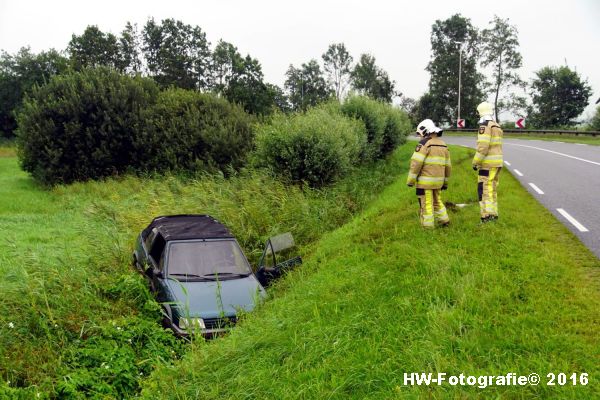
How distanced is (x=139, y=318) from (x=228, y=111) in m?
17.7

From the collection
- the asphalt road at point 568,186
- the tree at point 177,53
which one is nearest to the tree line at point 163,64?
the tree at point 177,53

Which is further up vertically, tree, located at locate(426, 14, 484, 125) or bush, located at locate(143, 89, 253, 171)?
tree, located at locate(426, 14, 484, 125)

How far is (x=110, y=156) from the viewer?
23047mm

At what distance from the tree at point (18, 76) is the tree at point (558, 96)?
63686 mm

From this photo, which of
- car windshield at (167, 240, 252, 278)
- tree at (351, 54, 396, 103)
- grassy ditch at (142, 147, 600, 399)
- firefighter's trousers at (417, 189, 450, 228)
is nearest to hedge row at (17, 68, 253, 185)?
car windshield at (167, 240, 252, 278)

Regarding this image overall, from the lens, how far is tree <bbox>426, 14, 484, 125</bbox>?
64.6 metres

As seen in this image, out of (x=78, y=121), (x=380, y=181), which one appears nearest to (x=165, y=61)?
(x=78, y=121)

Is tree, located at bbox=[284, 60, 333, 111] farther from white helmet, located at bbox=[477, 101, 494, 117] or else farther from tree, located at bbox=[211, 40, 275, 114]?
white helmet, located at bbox=[477, 101, 494, 117]

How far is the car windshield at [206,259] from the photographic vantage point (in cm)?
784

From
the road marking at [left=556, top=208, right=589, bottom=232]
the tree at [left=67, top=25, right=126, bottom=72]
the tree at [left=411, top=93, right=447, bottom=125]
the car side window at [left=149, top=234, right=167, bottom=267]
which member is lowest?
the car side window at [left=149, top=234, right=167, bottom=267]

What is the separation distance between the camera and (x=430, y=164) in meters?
7.48

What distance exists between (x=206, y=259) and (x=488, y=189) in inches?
200

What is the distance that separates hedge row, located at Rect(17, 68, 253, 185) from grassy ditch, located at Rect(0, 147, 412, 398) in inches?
215

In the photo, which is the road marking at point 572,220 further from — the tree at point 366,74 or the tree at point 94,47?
the tree at point 366,74
